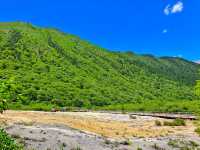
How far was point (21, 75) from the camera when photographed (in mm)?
149625

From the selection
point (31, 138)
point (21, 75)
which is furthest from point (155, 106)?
point (31, 138)

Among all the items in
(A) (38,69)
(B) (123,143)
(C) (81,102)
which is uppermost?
(A) (38,69)

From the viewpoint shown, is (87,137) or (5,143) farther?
(87,137)

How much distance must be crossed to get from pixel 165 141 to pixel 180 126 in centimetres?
1696

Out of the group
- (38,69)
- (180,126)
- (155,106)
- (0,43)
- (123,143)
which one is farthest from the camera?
(0,43)

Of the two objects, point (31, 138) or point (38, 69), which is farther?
point (38, 69)

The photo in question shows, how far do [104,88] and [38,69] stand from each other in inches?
840

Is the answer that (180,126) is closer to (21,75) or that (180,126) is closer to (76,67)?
(21,75)

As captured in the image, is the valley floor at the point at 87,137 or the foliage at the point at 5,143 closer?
the foliage at the point at 5,143

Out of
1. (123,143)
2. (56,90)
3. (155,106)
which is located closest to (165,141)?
(123,143)

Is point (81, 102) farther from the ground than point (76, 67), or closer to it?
closer to it

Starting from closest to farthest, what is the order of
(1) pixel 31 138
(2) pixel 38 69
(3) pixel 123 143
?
1. (1) pixel 31 138
2. (3) pixel 123 143
3. (2) pixel 38 69

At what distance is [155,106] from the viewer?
429 feet

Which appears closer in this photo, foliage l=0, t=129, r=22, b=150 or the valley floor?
foliage l=0, t=129, r=22, b=150
